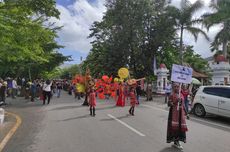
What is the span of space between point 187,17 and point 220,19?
21.6 ft

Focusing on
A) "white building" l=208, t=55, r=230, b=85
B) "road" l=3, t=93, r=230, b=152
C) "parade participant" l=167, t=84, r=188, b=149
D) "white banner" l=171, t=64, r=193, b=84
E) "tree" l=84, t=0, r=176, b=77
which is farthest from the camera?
"tree" l=84, t=0, r=176, b=77

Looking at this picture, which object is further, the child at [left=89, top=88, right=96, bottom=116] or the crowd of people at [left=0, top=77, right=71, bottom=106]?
the crowd of people at [left=0, top=77, right=71, bottom=106]

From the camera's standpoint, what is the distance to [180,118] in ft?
32.2

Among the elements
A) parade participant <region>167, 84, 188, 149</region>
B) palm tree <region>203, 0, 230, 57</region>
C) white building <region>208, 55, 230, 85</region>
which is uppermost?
palm tree <region>203, 0, 230, 57</region>

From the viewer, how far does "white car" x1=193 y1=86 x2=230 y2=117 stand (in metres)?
16.9

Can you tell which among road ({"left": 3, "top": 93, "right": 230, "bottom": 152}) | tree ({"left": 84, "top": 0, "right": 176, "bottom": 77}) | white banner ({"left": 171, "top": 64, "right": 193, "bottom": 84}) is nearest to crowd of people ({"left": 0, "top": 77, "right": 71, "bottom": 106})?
road ({"left": 3, "top": 93, "right": 230, "bottom": 152})

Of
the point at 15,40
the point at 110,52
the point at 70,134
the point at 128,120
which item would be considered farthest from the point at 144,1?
the point at 70,134

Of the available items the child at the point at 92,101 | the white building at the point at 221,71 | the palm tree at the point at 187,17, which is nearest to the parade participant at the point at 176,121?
the child at the point at 92,101

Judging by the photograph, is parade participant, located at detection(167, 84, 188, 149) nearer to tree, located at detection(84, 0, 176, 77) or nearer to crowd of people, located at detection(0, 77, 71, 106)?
crowd of people, located at detection(0, 77, 71, 106)

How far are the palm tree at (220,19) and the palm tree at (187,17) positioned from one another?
2.88 meters

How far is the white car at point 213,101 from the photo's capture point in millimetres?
16859

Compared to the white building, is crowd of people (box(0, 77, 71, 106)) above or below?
below

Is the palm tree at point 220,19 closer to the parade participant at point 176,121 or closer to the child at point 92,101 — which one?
the child at point 92,101

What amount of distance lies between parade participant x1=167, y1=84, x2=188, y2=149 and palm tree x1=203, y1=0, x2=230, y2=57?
27.2 meters
